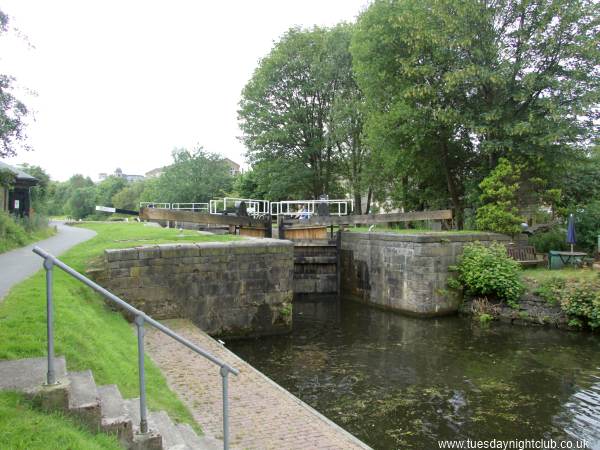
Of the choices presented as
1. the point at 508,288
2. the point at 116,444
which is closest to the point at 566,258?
the point at 508,288

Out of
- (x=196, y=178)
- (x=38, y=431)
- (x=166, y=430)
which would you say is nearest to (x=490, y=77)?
(x=166, y=430)

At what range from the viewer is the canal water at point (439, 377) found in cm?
684

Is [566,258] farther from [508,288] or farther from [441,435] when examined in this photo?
[441,435]

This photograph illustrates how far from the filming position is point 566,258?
14852 millimetres

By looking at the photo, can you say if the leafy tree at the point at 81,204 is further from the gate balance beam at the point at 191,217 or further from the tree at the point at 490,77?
the tree at the point at 490,77

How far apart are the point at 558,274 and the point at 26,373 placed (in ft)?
43.4

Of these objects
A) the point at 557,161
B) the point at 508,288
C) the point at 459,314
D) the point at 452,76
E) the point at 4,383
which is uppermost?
the point at 452,76

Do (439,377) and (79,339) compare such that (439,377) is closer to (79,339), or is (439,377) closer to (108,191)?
(79,339)

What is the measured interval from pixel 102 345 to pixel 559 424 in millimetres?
6431

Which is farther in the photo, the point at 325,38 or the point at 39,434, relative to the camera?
the point at 325,38

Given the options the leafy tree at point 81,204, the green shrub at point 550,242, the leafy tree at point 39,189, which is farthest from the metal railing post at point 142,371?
the leafy tree at point 81,204

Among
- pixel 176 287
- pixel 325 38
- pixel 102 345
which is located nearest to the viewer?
pixel 102 345

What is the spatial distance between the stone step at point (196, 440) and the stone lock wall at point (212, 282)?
5.56m

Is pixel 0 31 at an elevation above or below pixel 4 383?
above
